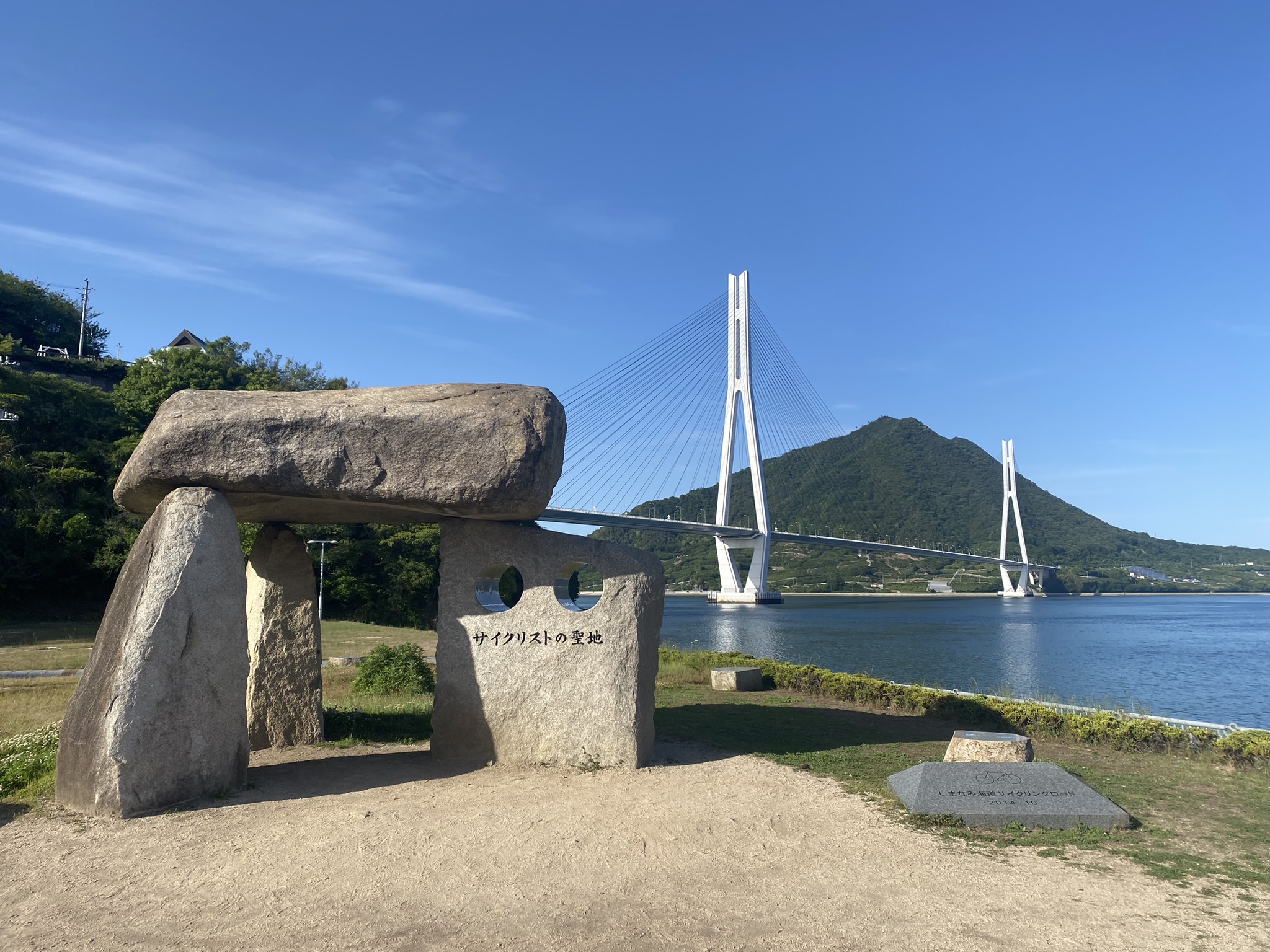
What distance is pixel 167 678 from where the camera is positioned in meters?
5.01

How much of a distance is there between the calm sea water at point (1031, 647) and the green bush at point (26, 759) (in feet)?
39.2

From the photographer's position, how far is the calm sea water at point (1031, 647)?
658 inches

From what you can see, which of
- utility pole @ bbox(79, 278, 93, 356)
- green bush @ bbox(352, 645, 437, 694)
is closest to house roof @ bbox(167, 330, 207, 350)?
utility pole @ bbox(79, 278, 93, 356)

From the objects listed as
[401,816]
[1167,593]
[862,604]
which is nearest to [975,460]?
[1167,593]

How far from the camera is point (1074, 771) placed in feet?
21.4

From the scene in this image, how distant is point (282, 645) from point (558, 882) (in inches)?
151

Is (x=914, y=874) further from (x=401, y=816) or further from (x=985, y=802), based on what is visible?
(x=401, y=816)

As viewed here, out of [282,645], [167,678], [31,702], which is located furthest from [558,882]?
[31,702]

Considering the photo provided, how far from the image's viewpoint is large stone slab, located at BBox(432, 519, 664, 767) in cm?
615

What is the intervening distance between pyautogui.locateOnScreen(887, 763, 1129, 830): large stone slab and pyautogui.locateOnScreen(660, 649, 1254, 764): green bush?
3.06 m

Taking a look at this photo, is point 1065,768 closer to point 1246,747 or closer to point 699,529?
point 1246,747

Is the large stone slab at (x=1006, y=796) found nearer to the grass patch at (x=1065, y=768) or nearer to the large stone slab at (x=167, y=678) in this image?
the grass patch at (x=1065, y=768)

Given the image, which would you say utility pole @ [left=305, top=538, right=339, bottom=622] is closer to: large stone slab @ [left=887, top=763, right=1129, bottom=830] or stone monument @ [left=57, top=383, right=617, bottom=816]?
stone monument @ [left=57, top=383, right=617, bottom=816]

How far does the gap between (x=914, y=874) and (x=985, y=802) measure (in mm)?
1072
